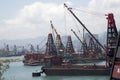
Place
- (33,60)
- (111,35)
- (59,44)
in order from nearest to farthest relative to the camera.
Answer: (111,35), (33,60), (59,44)

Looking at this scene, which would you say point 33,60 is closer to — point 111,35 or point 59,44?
point 59,44

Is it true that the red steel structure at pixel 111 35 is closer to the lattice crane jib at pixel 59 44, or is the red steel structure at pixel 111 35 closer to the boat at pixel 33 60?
the boat at pixel 33 60

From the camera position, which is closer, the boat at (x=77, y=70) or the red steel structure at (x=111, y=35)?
the red steel structure at (x=111, y=35)

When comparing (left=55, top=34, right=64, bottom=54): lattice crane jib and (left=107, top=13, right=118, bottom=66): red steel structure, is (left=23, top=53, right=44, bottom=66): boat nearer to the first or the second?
(left=55, top=34, right=64, bottom=54): lattice crane jib

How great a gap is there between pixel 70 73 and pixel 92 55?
49519mm

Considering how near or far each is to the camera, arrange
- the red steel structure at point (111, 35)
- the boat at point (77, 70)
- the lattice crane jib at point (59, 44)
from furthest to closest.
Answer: the lattice crane jib at point (59, 44) → the boat at point (77, 70) → the red steel structure at point (111, 35)

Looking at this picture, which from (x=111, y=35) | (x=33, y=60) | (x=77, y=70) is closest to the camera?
(x=111, y=35)

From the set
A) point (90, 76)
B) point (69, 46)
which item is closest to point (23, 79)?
point (90, 76)

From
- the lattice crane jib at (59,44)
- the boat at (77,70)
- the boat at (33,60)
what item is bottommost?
the boat at (77,70)

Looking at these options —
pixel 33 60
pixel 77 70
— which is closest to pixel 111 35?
pixel 77 70

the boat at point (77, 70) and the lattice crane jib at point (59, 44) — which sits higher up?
the lattice crane jib at point (59, 44)

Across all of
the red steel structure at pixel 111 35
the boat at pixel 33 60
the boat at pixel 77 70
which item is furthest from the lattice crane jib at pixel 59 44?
the red steel structure at pixel 111 35

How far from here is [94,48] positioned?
12006 cm

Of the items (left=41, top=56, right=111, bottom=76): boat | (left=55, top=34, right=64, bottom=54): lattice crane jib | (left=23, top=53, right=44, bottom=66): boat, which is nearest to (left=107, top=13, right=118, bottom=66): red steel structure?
(left=41, top=56, right=111, bottom=76): boat
